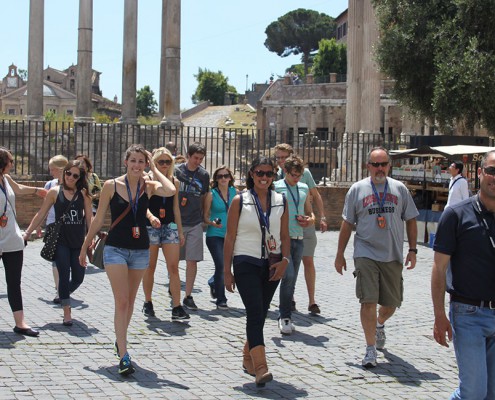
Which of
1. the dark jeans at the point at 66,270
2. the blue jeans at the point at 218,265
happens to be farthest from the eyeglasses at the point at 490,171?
the blue jeans at the point at 218,265

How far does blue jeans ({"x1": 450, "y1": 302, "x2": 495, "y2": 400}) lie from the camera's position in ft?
15.6

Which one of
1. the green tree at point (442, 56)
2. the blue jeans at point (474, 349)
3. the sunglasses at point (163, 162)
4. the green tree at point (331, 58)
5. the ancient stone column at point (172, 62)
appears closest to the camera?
the blue jeans at point (474, 349)

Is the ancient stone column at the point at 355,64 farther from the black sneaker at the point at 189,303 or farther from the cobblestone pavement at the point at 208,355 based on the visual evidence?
the black sneaker at the point at 189,303

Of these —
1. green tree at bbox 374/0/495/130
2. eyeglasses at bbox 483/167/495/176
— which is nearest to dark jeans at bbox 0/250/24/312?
eyeglasses at bbox 483/167/495/176

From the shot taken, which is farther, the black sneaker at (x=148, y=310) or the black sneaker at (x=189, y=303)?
the black sneaker at (x=189, y=303)

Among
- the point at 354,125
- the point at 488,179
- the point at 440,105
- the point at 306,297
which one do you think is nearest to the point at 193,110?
the point at 354,125

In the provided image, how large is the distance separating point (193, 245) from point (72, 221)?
5.05ft

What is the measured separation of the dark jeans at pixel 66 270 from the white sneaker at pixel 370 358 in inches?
111

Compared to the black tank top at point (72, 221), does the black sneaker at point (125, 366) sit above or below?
below

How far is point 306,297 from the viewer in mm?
10656

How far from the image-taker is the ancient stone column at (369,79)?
25.8m

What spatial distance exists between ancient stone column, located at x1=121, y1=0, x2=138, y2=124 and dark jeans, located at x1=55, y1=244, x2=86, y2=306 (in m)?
18.4

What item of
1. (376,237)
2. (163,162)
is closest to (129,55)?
(163,162)

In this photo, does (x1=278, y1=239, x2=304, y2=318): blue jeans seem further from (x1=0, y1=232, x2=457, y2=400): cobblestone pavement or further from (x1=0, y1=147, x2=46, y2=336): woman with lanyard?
(x1=0, y1=147, x2=46, y2=336): woman with lanyard
